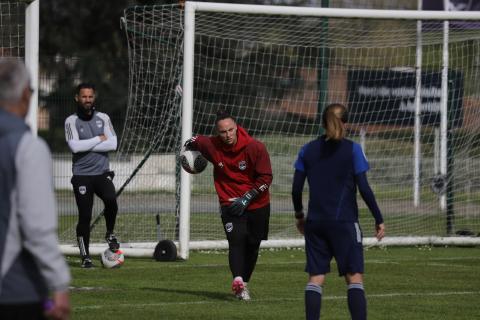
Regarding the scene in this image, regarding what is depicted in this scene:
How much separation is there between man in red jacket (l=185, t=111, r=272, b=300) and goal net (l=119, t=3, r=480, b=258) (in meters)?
5.55

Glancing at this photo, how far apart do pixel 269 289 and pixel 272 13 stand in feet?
17.5

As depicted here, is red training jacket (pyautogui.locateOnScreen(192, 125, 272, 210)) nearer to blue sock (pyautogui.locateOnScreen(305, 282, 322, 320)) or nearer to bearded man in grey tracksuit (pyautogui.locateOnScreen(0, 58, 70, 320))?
blue sock (pyautogui.locateOnScreen(305, 282, 322, 320))

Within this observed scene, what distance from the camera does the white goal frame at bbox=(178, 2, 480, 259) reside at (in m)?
15.1

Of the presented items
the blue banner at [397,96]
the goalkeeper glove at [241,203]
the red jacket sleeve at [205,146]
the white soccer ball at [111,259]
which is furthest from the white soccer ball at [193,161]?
the blue banner at [397,96]

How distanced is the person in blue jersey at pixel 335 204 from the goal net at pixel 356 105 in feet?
27.2

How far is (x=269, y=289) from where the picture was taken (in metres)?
12.0

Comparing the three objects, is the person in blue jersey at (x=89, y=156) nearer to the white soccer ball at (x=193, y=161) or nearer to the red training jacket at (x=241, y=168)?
the white soccer ball at (x=193, y=161)

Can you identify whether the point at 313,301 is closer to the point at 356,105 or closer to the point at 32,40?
the point at 32,40

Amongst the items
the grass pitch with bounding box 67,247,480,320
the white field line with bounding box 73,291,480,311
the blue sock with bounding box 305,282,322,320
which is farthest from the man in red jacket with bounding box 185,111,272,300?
the blue sock with bounding box 305,282,322,320

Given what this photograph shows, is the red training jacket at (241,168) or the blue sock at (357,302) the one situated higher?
the red training jacket at (241,168)

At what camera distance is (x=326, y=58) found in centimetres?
1867

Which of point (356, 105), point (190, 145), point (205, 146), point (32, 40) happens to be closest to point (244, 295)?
point (205, 146)

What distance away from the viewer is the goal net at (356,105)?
17234 millimetres

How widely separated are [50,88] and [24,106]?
774 inches
